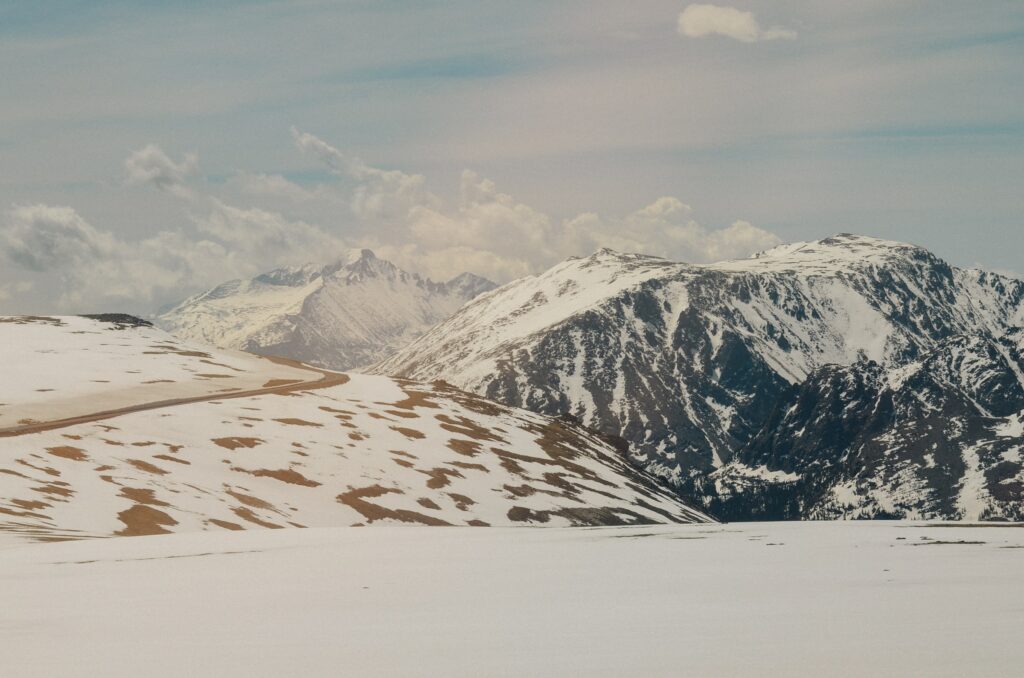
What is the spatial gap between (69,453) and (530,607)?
110 m

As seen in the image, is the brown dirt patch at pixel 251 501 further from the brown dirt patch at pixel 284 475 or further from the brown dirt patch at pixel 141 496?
the brown dirt patch at pixel 284 475

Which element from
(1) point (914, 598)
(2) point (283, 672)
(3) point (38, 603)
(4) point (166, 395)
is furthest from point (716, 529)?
(4) point (166, 395)

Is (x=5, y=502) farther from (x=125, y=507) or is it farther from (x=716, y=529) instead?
(x=716, y=529)

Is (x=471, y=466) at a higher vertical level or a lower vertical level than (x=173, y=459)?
lower

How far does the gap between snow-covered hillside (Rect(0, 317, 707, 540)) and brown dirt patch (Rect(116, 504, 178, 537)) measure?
18 centimetres

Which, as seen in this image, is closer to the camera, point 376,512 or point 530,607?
point 530,607

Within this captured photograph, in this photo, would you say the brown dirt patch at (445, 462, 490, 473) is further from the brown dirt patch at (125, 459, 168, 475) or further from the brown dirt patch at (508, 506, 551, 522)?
the brown dirt patch at (125, 459, 168, 475)

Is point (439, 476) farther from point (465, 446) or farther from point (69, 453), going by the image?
point (69, 453)

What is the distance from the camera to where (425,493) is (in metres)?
149

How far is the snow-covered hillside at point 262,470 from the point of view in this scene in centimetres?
10756

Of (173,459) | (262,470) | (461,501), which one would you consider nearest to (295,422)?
(262,470)

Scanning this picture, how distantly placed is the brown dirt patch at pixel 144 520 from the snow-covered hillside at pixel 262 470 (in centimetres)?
18

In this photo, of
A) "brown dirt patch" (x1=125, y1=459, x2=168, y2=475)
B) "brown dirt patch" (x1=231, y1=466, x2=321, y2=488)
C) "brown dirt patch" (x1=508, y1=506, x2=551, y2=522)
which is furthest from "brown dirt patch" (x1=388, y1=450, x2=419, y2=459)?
"brown dirt patch" (x1=125, y1=459, x2=168, y2=475)

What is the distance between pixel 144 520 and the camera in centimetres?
9900
